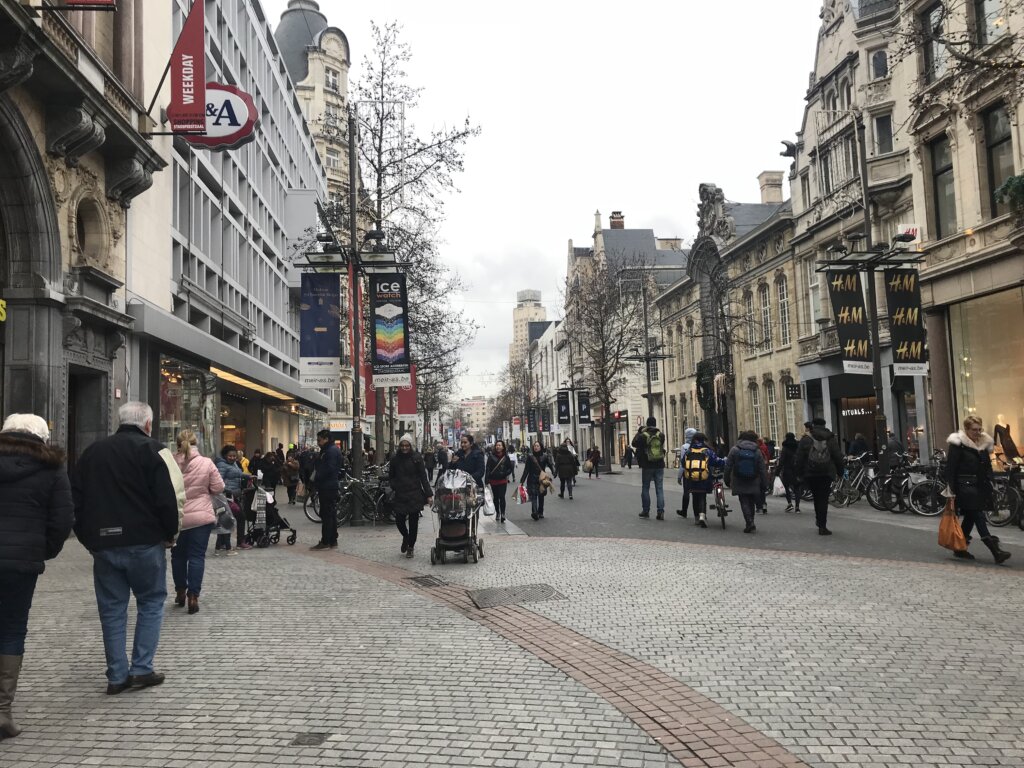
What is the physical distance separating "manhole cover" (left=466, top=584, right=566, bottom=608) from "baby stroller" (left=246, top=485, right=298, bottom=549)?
20.0 feet

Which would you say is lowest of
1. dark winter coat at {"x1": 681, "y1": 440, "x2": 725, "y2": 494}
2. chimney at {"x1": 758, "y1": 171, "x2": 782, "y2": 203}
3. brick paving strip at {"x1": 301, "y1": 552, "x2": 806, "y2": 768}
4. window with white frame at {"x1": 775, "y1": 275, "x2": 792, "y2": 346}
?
brick paving strip at {"x1": 301, "y1": 552, "x2": 806, "y2": 768}

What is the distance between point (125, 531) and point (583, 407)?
4320cm

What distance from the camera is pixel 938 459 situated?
1791 centimetres

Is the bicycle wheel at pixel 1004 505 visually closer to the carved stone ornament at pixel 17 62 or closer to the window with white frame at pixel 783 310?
the carved stone ornament at pixel 17 62

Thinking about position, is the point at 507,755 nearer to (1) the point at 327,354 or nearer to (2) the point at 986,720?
(2) the point at 986,720

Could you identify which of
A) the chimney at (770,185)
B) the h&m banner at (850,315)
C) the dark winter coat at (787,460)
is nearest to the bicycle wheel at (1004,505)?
the dark winter coat at (787,460)

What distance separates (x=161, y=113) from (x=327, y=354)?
24.9 feet

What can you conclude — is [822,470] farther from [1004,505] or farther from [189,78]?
[189,78]

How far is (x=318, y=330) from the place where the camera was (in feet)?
56.1

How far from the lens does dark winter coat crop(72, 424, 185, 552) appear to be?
5.12 m

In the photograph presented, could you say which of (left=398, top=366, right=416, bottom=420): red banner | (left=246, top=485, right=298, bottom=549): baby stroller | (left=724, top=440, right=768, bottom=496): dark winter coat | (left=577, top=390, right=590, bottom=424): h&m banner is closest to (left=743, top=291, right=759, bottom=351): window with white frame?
(left=577, top=390, right=590, bottom=424): h&m banner

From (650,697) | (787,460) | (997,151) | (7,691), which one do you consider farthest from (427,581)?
(997,151)

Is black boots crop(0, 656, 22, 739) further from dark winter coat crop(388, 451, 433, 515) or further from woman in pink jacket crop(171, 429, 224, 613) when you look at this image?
dark winter coat crop(388, 451, 433, 515)

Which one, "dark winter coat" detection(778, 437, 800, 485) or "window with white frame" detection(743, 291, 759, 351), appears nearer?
"dark winter coat" detection(778, 437, 800, 485)
